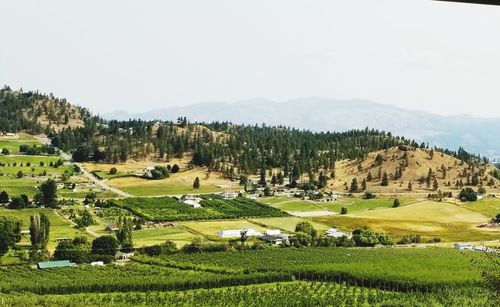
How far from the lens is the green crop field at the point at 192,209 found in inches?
2643

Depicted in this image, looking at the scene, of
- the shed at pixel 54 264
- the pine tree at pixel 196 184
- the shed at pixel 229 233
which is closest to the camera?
the shed at pixel 54 264

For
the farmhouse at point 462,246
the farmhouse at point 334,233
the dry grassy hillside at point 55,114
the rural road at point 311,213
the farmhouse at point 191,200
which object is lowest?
the farmhouse at point 334,233

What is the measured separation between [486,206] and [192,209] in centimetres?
3709

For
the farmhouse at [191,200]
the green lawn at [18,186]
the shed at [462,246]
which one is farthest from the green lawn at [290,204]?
the green lawn at [18,186]

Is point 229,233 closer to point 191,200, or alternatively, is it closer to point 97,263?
point 97,263

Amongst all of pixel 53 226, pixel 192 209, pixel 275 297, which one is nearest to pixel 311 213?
pixel 192 209

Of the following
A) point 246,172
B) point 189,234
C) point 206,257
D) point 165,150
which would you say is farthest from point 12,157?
point 206,257

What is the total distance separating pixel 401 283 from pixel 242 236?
18919 millimetres

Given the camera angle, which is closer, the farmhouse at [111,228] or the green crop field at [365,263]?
the green crop field at [365,263]

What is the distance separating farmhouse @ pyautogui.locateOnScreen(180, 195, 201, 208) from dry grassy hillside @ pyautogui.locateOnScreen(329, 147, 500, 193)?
23.5 meters

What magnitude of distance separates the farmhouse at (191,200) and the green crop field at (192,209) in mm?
647

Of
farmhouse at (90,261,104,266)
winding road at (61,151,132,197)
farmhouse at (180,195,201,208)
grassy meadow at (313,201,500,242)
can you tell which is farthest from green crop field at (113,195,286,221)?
farmhouse at (90,261,104,266)

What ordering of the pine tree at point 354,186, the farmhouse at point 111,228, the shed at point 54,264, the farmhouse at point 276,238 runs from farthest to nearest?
the pine tree at point 354,186, the farmhouse at point 111,228, the farmhouse at point 276,238, the shed at point 54,264

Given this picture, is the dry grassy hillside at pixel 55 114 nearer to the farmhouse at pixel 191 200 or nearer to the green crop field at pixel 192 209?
the farmhouse at pixel 191 200
